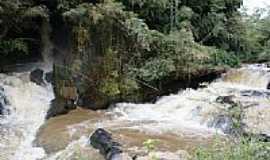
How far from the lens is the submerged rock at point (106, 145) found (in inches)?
286

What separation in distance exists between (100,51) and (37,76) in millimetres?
1633

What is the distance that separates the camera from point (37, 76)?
39.4ft

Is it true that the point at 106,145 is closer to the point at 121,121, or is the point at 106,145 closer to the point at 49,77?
the point at 121,121

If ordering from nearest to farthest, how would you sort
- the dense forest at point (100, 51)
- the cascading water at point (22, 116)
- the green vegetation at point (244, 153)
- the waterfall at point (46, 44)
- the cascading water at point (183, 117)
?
the green vegetation at point (244, 153) → the cascading water at point (22, 116) → the cascading water at point (183, 117) → the dense forest at point (100, 51) → the waterfall at point (46, 44)

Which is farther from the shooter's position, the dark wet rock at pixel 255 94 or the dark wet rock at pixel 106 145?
the dark wet rock at pixel 255 94

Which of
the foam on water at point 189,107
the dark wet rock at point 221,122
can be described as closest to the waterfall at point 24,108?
the foam on water at point 189,107

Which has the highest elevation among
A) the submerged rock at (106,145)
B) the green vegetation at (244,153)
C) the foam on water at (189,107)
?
the green vegetation at (244,153)

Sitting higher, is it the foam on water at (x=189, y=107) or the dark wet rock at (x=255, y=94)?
the dark wet rock at (x=255, y=94)

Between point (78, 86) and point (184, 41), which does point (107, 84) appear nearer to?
point (78, 86)

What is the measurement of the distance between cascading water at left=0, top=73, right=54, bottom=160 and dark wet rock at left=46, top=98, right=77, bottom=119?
0.12 meters

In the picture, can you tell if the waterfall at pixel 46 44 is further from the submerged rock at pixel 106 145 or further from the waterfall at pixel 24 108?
the submerged rock at pixel 106 145

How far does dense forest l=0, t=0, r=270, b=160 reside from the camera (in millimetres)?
11711

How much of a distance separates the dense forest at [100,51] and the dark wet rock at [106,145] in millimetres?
2854

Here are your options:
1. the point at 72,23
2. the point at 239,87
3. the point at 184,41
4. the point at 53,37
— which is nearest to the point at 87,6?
the point at 72,23
